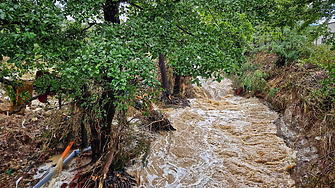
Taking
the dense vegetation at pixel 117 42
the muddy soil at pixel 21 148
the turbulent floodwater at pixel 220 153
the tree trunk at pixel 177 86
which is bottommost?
the turbulent floodwater at pixel 220 153

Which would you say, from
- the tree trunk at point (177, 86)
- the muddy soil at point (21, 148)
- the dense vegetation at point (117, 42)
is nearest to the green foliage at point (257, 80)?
the tree trunk at point (177, 86)

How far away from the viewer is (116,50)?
3000 mm

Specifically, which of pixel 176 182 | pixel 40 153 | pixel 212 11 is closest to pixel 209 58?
pixel 212 11

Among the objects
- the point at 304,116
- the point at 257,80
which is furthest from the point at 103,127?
the point at 257,80

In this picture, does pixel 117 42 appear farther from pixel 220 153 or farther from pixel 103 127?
pixel 220 153

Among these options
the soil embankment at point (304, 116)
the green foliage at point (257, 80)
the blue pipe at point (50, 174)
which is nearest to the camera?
the soil embankment at point (304, 116)

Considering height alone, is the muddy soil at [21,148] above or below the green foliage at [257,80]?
below

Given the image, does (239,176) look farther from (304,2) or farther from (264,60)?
(264,60)

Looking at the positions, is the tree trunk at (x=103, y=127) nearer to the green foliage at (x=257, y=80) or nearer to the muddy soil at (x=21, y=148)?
the muddy soil at (x=21, y=148)

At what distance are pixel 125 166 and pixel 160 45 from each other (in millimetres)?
3683

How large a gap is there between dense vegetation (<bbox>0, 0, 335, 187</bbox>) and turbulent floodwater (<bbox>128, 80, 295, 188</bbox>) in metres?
1.90

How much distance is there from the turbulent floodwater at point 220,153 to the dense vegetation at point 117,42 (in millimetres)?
1899

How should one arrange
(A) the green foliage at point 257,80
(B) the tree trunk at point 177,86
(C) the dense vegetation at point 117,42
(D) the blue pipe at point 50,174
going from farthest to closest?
(B) the tree trunk at point 177,86 < (A) the green foliage at point 257,80 < (D) the blue pipe at point 50,174 < (C) the dense vegetation at point 117,42

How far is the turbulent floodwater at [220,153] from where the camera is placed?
5242mm
